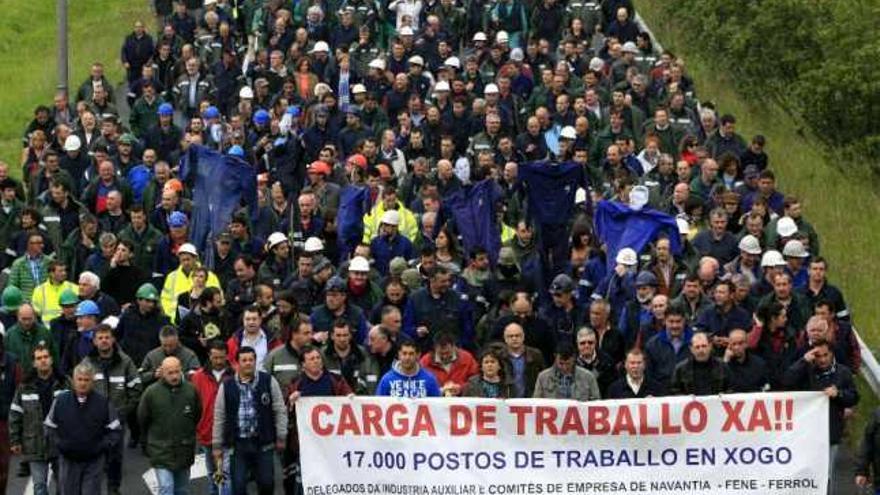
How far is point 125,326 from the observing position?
21172mm

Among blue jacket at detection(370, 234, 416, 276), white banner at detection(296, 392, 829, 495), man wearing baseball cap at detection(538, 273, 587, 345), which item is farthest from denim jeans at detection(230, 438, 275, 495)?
blue jacket at detection(370, 234, 416, 276)

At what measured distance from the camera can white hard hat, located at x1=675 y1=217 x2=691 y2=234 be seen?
2286 cm

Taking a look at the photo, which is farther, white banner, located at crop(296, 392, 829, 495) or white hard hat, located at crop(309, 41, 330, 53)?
white hard hat, located at crop(309, 41, 330, 53)

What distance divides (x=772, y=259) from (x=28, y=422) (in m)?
6.97

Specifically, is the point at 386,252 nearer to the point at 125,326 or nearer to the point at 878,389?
the point at 125,326

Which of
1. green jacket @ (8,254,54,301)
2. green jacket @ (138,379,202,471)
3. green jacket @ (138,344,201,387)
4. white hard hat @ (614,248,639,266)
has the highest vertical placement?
green jacket @ (8,254,54,301)

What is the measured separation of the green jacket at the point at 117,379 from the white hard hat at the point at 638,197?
19.7ft

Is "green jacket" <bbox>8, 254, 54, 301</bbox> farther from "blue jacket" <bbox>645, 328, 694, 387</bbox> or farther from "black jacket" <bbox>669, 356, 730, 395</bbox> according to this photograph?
"black jacket" <bbox>669, 356, 730, 395</bbox>

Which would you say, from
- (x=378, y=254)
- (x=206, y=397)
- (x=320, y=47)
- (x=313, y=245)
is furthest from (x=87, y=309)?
(x=320, y=47)

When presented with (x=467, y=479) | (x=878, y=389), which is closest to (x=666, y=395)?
(x=467, y=479)

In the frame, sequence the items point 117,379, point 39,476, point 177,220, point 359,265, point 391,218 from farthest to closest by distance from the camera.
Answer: point 177,220, point 391,218, point 359,265, point 117,379, point 39,476

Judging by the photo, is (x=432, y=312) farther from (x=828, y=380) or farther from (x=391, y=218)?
(x=828, y=380)

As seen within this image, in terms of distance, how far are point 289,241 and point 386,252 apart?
1.06m

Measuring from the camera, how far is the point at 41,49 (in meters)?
51.6
